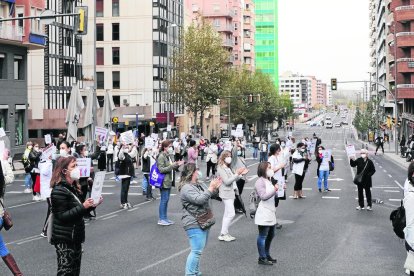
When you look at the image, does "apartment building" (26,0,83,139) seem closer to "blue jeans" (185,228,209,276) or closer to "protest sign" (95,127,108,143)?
"protest sign" (95,127,108,143)

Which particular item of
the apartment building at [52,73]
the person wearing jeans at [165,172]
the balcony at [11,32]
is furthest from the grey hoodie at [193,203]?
the apartment building at [52,73]

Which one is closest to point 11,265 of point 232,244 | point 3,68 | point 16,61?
point 232,244

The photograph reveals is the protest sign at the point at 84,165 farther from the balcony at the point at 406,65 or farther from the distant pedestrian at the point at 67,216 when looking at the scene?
the balcony at the point at 406,65

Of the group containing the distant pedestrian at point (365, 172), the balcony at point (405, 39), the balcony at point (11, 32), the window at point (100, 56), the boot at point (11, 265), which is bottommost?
the boot at point (11, 265)

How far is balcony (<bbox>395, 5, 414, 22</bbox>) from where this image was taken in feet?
241

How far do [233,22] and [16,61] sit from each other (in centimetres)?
7941

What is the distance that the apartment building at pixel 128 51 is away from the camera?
69312 mm

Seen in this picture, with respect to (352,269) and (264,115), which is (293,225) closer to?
(352,269)

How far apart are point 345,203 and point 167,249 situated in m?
8.71

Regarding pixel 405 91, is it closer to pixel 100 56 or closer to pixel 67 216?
pixel 100 56

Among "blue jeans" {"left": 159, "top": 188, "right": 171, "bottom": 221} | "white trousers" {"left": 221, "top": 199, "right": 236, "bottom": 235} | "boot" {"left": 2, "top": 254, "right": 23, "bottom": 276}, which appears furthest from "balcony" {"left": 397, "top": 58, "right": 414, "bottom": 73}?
"boot" {"left": 2, "top": 254, "right": 23, "bottom": 276}

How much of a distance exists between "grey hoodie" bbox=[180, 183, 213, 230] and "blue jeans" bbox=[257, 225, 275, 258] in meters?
1.85

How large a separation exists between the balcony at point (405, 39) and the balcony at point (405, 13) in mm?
1609

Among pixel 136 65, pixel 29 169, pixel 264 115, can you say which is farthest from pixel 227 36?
pixel 29 169
